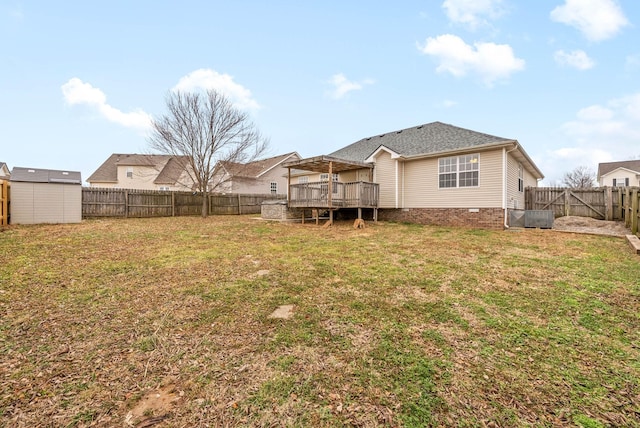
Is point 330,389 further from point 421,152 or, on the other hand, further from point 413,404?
point 421,152

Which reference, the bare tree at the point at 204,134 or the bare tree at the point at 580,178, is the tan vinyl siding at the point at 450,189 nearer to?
the bare tree at the point at 204,134

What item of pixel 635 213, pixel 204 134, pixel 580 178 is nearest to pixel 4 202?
pixel 204 134

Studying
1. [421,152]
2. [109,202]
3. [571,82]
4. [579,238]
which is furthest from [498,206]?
[109,202]

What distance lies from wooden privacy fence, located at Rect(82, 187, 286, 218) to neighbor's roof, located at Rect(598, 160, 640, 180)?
40.9 metres

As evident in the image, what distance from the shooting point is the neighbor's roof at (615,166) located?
29566 millimetres

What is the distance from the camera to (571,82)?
14289mm

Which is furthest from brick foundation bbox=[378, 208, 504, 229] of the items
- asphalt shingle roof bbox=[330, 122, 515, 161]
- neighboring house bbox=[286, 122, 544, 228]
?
asphalt shingle roof bbox=[330, 122, 515, 161]

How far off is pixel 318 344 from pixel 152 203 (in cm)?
1735

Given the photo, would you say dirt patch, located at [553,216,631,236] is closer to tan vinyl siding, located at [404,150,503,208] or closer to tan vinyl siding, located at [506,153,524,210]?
tan vinyl siding, located at [506,153,524,210]

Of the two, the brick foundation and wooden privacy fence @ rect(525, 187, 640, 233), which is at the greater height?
wooden privacy fence @ rect(525, 187, 640, 233)

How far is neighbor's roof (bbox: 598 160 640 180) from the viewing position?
29566 mm

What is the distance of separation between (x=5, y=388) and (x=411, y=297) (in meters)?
3.88

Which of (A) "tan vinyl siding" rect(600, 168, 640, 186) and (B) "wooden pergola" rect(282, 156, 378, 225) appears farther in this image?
(A) "tan vinyl siding" rect(600, 168, 640, 186)

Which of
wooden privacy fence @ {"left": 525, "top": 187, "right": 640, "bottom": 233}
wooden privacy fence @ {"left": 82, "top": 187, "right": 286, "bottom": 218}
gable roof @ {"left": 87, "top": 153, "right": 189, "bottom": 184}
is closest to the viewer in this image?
wooden privacy fence @ {"left": 525, "top": 187, "right": 640, "bottom": 233}
